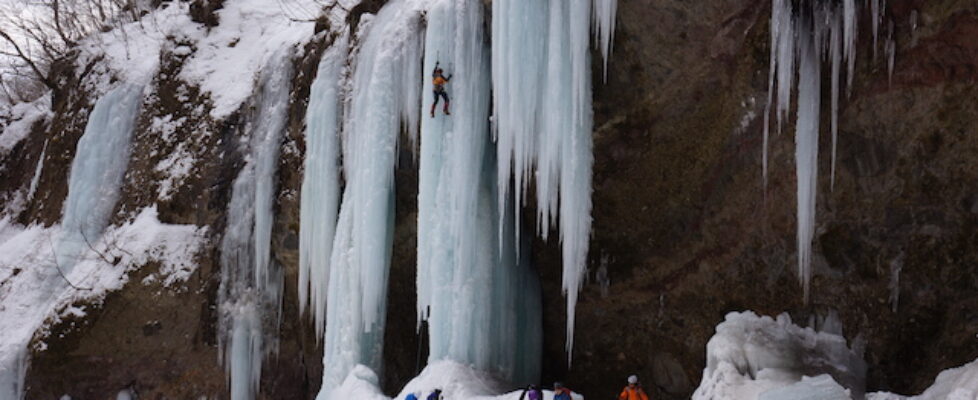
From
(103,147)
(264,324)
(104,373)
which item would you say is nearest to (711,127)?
(264,324)

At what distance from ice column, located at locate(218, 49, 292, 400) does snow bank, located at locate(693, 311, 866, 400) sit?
26.4ft

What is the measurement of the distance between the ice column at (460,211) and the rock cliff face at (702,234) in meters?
1.22

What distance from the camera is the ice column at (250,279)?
13562 mm

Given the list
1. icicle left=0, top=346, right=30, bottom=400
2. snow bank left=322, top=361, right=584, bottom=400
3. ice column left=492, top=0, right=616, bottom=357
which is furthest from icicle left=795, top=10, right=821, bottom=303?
icicle left=0, top=346, right=30, bottom=400

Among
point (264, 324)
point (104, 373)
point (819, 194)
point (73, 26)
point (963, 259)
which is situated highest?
point (73, 26)

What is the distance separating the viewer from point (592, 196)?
33.8 ft

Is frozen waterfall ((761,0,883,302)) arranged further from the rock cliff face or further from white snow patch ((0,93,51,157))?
white snow patch ((0,93,51,157))

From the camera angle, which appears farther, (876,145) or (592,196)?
(592,196)

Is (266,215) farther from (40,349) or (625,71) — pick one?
(625,71)

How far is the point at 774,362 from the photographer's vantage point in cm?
762

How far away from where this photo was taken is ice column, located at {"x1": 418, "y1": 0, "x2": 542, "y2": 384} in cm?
978

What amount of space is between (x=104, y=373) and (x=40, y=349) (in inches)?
43.7

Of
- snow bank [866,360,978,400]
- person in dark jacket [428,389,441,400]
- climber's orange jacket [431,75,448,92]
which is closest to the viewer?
snow bank [866,360,978,400]

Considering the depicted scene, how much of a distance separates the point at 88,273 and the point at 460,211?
8.40 m
